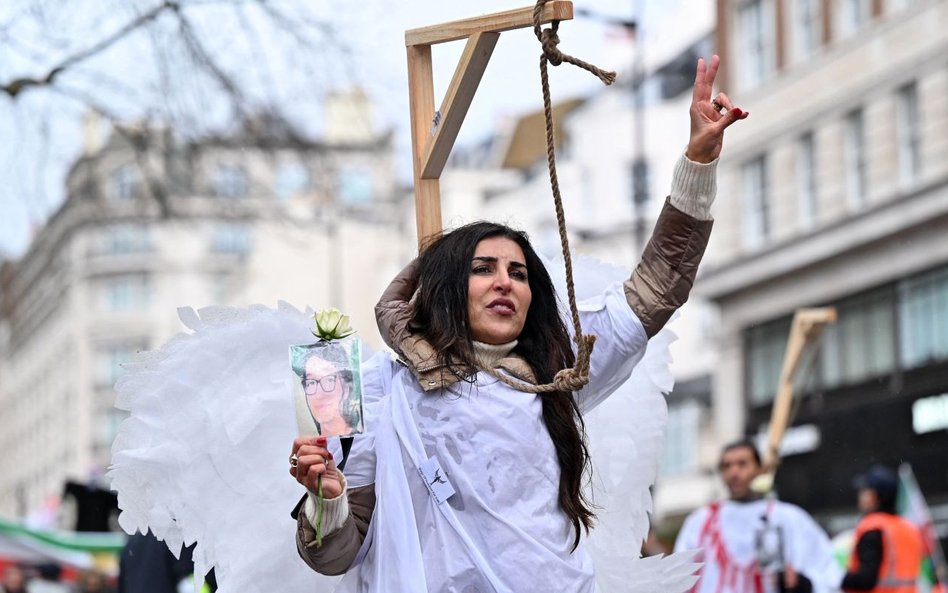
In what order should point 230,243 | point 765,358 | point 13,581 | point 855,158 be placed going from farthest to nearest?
1. point 230,243
2. point 765,358
3. point 855,158
4. point 13,581

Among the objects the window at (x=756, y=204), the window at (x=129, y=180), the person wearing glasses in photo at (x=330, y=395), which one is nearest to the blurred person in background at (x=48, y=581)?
the window at (x=129, y=180)

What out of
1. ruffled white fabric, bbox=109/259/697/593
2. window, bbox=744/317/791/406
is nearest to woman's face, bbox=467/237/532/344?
ruffled white fabric, bbox=109/259/697/593

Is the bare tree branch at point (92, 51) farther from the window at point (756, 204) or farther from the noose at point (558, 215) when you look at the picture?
the window at point (756, 204)

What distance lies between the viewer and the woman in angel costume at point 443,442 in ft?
15.1

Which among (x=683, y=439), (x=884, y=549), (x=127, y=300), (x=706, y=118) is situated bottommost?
(x=683, y=439)

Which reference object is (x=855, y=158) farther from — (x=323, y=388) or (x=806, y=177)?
(x=323, y=388)

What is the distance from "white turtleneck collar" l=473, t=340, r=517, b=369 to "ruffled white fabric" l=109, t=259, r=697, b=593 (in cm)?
68

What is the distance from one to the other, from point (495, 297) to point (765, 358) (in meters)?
29.0

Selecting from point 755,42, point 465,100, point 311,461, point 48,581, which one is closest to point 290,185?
point 48,581

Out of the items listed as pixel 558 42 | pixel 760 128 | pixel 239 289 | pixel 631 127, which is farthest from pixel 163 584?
pixel 239 289

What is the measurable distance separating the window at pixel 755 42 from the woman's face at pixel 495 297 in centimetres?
2893

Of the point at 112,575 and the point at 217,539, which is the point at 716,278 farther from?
the point at 217,539

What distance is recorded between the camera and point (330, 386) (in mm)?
4395

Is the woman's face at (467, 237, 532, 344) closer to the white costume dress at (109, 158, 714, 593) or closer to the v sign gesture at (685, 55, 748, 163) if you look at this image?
the white costume dress at (109, 158, 714, 593)
